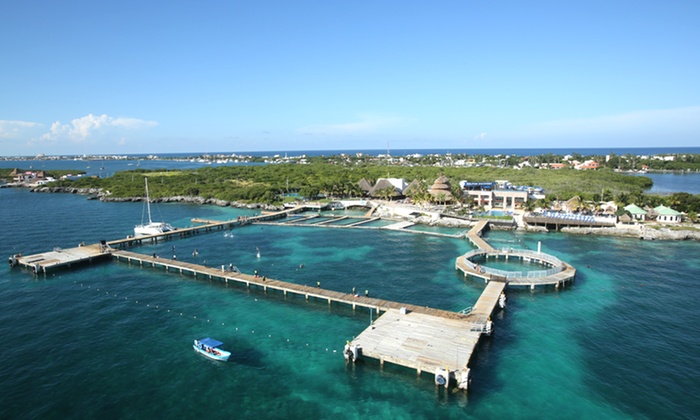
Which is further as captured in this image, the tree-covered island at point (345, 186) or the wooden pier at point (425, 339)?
the tree-covered island at point (345, 186)

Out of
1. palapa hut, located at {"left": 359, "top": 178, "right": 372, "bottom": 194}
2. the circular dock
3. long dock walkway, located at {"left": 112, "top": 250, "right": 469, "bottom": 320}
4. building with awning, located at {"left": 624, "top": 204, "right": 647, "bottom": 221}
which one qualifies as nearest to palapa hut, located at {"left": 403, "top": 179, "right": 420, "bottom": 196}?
palapa hut, located at {"left": 359, "top": 178, "right": 372, "bottom": 194}

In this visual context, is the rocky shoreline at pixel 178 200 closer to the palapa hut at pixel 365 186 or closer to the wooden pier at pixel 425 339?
the palapa hut at pixel 365 186

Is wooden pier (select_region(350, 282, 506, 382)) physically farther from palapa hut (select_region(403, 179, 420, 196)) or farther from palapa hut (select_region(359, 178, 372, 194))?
palapa hut (select_region(359, 178, 372, 194))

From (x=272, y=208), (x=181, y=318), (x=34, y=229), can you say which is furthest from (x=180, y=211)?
(x=181, y=318)

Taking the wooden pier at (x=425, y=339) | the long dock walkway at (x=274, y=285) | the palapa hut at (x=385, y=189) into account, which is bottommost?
the wooden pier at (x=425, y=339)

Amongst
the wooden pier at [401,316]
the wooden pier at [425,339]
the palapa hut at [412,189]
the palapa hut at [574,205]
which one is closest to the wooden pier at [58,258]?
the wooden pier at [401,316]

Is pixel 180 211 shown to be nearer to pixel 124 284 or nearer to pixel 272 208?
pixel 272 208
